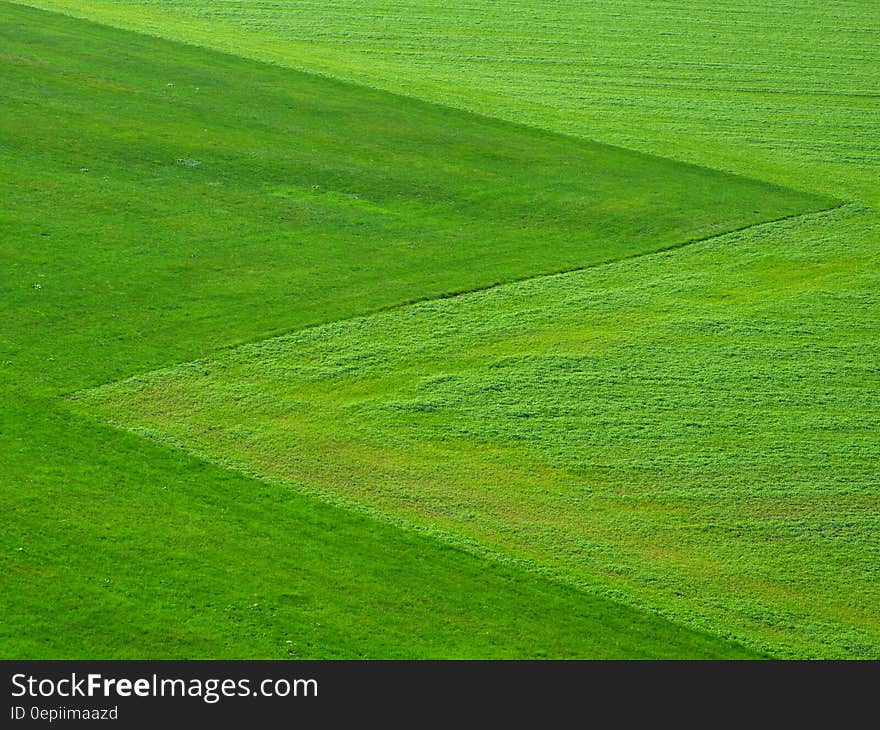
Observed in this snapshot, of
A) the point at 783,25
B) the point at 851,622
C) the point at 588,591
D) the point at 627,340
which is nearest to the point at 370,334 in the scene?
the point at 627,340

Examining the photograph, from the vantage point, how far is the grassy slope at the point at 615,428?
1902 cm

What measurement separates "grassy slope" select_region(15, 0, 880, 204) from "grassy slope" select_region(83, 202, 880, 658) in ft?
40.0

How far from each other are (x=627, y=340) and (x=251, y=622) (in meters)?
12.9

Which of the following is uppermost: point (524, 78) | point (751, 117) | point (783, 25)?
point (783, 25)

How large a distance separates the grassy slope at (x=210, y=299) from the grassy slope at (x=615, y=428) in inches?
39.8

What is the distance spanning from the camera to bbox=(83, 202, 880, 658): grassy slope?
749 inches

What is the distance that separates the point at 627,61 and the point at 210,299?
2716 centimetres

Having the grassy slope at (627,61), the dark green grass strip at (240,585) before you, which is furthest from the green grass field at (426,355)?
the grassy slope at (627,61)

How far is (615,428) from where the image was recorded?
75.8 feet

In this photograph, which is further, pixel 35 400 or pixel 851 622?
pixel 35 400

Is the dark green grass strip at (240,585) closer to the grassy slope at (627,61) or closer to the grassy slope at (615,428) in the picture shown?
the grassy slope at (615,428)

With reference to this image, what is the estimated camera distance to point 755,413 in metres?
24.0

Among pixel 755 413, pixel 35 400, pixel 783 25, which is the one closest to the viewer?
pixel 35 400

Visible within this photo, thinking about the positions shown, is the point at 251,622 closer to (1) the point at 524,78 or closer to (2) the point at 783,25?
(1) the point at 524,78
